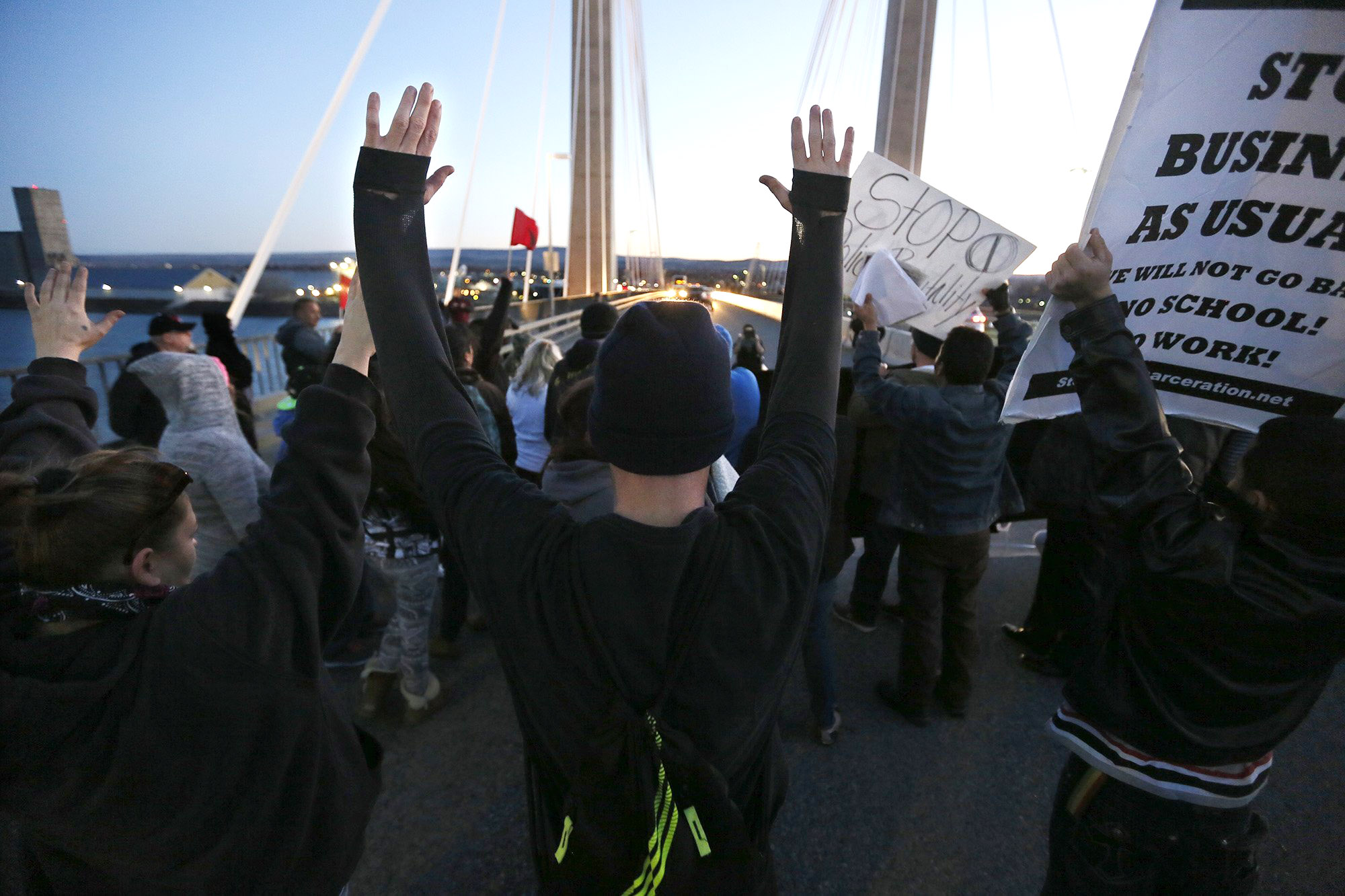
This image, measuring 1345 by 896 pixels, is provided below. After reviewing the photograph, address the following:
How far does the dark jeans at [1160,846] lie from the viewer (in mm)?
1538

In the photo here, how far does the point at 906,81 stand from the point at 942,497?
577 inches

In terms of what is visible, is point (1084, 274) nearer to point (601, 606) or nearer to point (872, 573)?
point (601, 606)

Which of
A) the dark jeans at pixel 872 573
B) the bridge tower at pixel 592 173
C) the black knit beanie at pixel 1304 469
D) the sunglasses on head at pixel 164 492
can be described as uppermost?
the bridge tower at pixel 592 173

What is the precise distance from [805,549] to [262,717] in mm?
938

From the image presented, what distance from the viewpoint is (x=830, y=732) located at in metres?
2.98

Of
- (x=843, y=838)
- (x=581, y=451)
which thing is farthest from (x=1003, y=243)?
(x=843, y=838)

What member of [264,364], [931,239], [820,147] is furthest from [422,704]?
[264,364]

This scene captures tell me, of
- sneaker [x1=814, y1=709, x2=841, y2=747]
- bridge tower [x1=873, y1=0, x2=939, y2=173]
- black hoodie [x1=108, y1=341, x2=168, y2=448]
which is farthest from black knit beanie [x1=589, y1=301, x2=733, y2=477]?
bridge tower [x1=873, y1=0, x2=939, y2=173]

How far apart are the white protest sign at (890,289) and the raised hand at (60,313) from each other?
9.90 feet

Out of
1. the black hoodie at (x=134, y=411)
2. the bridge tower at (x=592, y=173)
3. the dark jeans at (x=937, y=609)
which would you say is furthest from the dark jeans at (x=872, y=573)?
the bridge tower at (x=592, y=173)

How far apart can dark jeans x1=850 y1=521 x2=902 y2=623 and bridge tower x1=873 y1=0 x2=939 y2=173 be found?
12975 millimetres

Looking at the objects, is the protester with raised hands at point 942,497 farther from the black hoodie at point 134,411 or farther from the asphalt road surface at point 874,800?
the black hoodie at point 134,411

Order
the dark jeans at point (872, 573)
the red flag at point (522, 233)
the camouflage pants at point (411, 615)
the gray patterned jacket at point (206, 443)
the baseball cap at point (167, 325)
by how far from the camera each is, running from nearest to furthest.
Result: the gray patterned jacket at point (206, 443) < the camouflage pants at point (411, 615) < the baseball cap at point (167, 325) < the dark jeans at point (872, 573) < the red flag at point (522, 233)

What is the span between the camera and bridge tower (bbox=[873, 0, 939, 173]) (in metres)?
13.9
